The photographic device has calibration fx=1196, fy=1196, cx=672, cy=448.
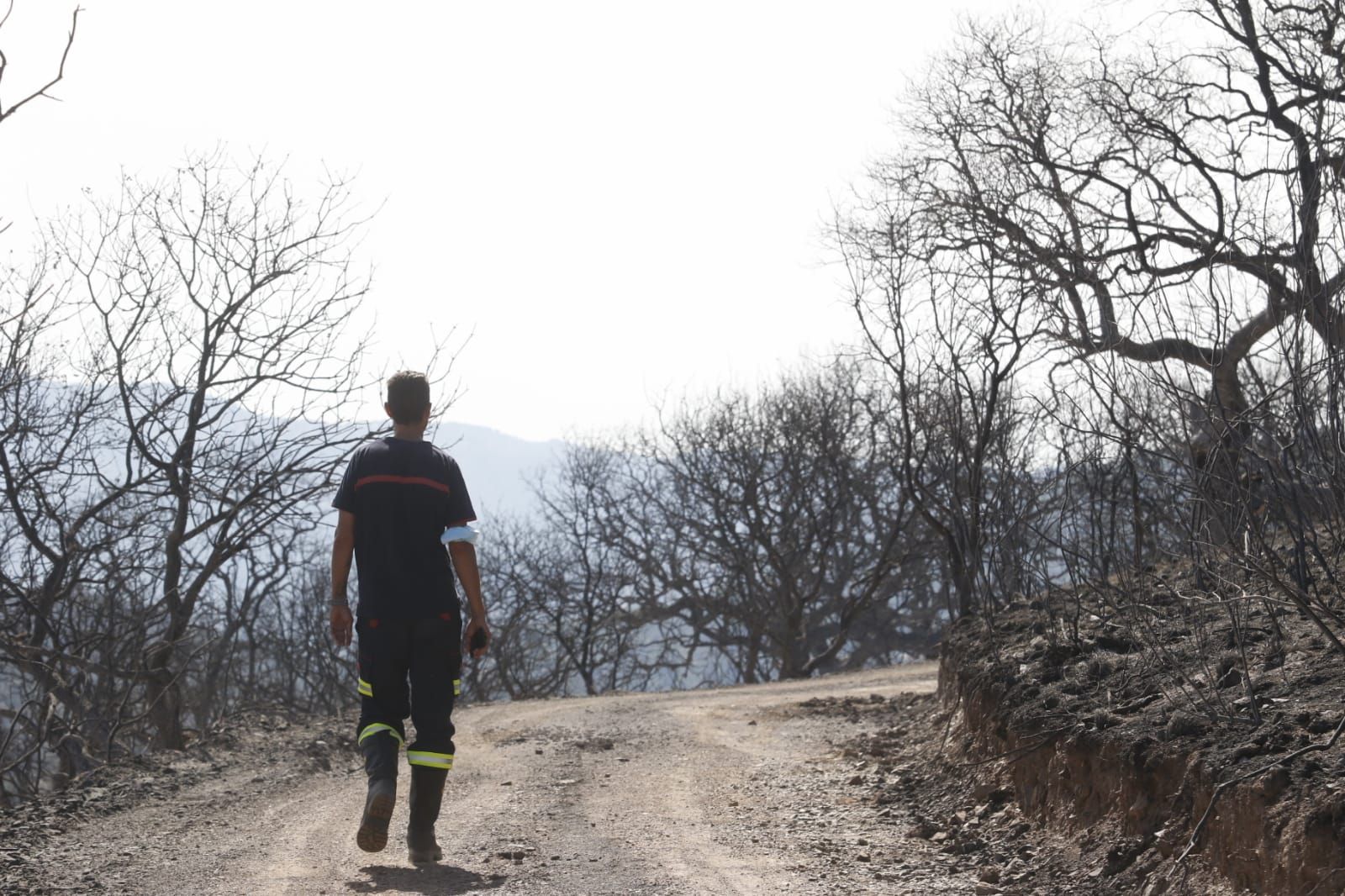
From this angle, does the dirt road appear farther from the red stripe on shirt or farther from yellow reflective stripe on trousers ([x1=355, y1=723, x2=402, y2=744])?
the red stripe on shirt

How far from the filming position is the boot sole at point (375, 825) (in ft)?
14.7

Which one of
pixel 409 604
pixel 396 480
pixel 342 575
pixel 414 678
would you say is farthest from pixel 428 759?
pixel 396 480

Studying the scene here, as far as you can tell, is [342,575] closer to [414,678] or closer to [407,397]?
[414,678]

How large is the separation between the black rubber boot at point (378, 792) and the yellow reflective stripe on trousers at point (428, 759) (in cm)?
→ 8

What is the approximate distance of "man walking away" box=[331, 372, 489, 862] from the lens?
4727mm

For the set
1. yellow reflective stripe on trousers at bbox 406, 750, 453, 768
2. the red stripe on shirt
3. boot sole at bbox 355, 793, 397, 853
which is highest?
the red stripe on shirt

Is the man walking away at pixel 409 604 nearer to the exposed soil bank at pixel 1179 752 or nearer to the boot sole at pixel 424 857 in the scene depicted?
the boot sole at pixel 424 857

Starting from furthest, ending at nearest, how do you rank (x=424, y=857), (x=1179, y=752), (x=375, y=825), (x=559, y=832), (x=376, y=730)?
(x=559, y=832), (x=376, y=730), (x=424, y=857), (x=375, y=825), (x=1179, y=752)

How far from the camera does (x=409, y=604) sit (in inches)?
187

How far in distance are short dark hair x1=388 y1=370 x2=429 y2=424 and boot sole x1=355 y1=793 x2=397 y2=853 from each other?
59.2 inches

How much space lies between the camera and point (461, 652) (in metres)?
4.86

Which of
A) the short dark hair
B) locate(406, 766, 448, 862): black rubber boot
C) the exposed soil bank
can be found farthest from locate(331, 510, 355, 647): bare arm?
the exposed soil bank

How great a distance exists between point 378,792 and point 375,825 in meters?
0.12

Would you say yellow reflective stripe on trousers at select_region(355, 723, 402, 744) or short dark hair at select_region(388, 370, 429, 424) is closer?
yellow reflective stripe on trousers at select_region(355, 723, 402, 744)
